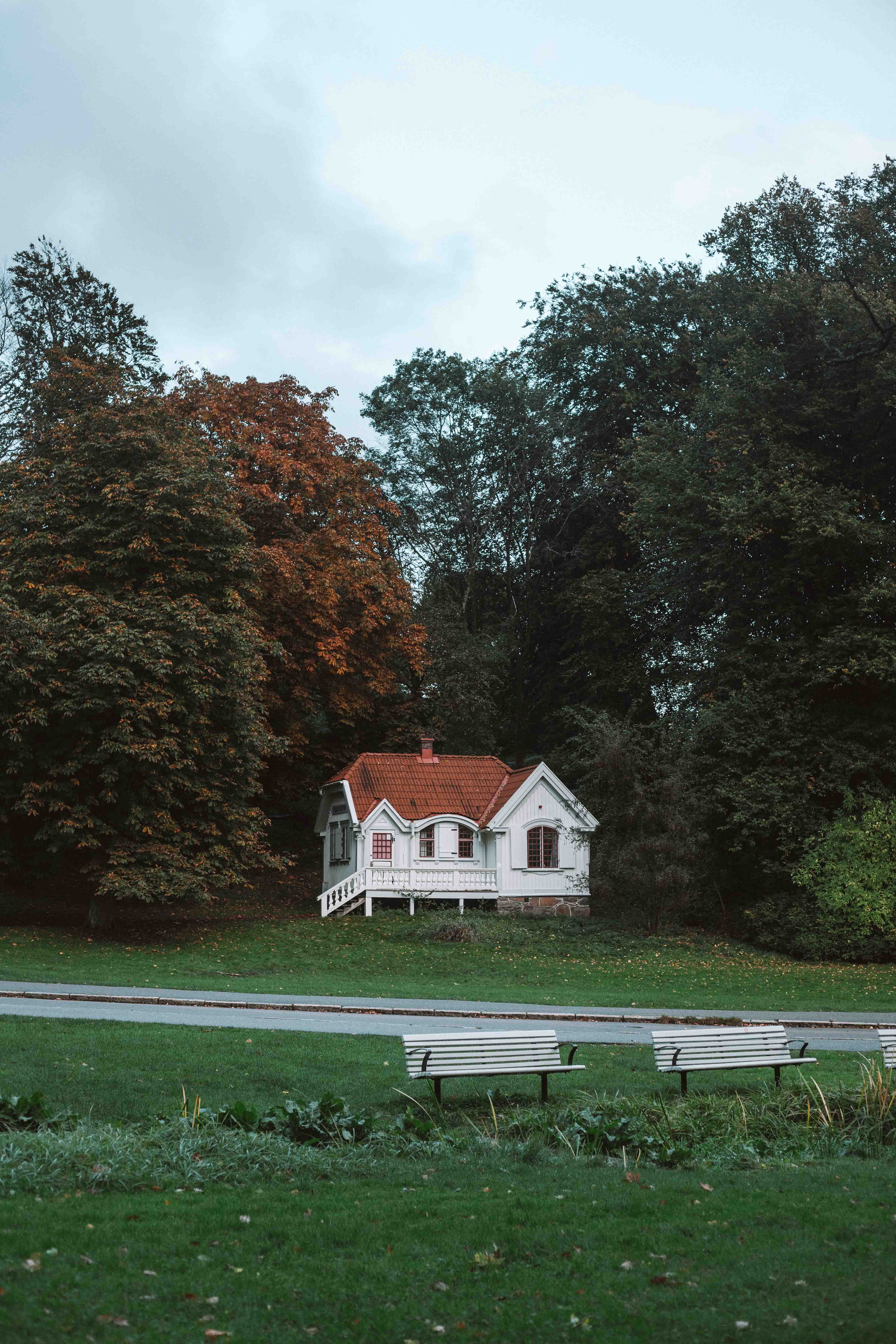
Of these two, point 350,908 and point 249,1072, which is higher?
point 350,908

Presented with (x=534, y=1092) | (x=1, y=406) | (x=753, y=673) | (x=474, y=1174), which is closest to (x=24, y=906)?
(x=1, y=406)

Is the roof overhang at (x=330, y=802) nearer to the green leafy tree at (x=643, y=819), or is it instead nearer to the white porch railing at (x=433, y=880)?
the white porch railing at (x=433, y=880)

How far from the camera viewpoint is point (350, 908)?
1371 inches

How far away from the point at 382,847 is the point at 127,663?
39.8 feet

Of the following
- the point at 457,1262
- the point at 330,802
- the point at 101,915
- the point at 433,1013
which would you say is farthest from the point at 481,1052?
the point at 330,802

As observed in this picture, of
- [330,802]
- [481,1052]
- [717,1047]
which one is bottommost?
[717,1047]

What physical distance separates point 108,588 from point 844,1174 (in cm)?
2503

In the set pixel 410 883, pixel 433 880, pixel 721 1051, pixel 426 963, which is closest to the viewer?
pixel 721 1051

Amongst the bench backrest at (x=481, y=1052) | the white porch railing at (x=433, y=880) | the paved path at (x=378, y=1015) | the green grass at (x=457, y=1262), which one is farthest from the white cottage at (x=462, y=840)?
the green grass at (x=457, y=1262)

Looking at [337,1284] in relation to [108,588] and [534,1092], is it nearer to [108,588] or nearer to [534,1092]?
[534,1092]

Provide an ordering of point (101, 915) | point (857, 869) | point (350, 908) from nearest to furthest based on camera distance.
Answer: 1. point (101, 915)
2. point (857, 869)
3. point (350, 908)

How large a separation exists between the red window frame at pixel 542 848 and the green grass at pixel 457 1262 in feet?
94.9

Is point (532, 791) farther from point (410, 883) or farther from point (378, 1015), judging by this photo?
point (378, 1015)

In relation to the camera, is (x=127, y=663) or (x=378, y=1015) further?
(x=127, y=663)
